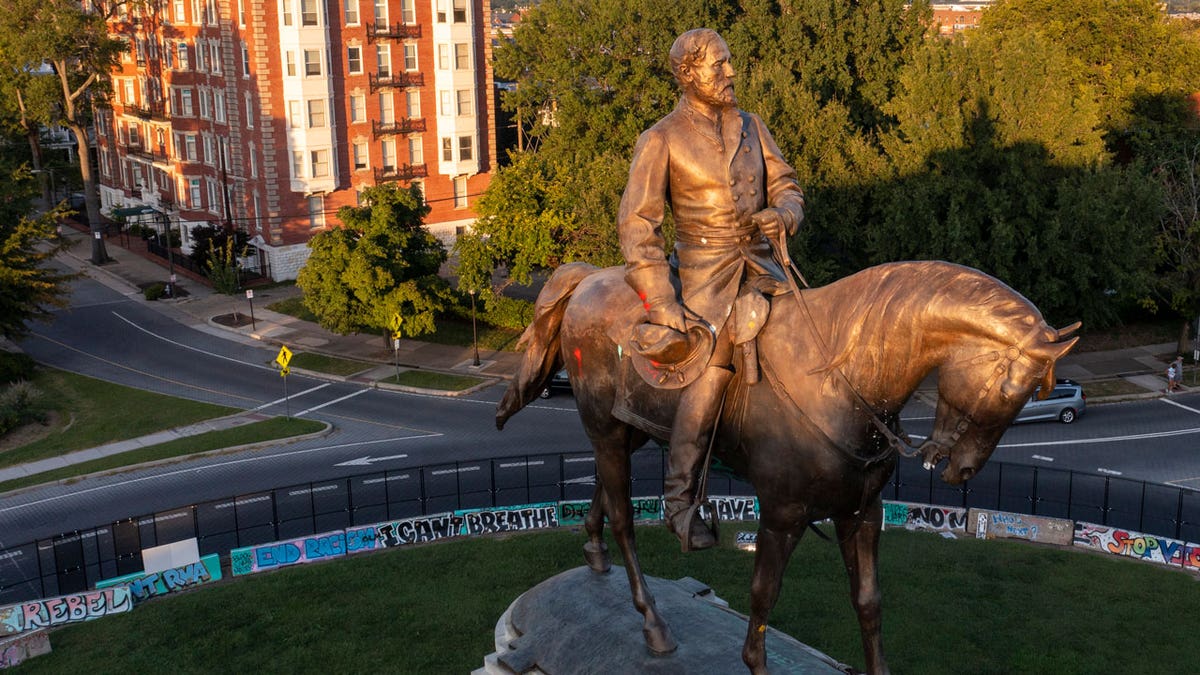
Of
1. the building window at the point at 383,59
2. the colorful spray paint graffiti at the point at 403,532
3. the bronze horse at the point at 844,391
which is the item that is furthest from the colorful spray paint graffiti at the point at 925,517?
the building window at the point at 383,59

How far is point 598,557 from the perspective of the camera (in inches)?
787

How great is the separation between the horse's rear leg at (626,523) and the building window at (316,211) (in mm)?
52290

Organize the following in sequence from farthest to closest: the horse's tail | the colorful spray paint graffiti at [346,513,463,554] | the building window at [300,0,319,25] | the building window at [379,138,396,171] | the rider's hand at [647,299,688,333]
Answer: the building window at [379,138,396,171], the building window at [300,0,319,25], the colorful spray paint graffiti at [346,513,463,554], the horse's tail, the rider's hand at [647,299,688,333]

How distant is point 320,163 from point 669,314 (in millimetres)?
54419

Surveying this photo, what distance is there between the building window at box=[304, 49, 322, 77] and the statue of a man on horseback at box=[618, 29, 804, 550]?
171ft

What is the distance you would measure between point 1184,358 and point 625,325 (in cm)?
4230

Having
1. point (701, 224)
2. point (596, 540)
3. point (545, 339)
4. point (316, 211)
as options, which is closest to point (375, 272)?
point (316, 211)

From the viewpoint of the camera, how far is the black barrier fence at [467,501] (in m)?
30.8

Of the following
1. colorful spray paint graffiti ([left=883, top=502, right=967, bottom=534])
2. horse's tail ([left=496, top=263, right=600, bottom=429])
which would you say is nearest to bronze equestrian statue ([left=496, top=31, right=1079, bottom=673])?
horse's tail ([left=496, top=263, right=600, bottom=429])

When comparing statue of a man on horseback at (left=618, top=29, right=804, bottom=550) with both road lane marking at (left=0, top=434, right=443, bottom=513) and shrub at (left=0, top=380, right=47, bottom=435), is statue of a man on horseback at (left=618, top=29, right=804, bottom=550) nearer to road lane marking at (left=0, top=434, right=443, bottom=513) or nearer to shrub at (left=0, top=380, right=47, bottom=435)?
road lane marking at (left=0, top=434, right=443, bottom=513)

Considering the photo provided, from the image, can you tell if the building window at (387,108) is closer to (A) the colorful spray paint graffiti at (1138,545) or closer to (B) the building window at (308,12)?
(B) the building window at (308,12)

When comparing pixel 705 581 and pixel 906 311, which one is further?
pixel 705 581

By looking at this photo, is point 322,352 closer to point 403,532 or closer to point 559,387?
point 559,387

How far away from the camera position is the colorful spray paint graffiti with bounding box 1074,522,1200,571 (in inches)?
1102
